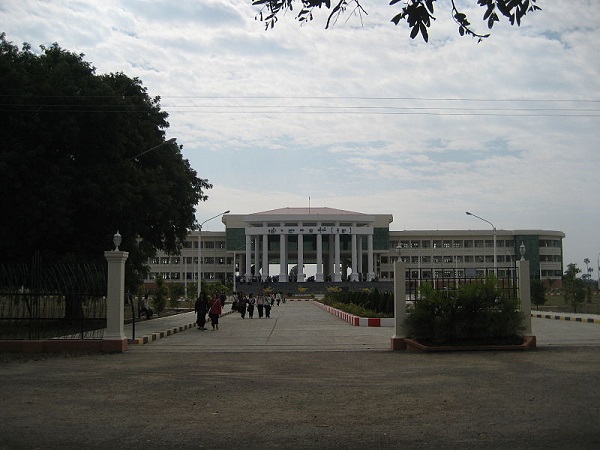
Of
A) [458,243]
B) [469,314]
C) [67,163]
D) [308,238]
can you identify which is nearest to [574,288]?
[469,314]

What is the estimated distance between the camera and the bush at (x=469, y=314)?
16.0m

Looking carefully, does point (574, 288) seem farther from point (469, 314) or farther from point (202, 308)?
point (469, 314)

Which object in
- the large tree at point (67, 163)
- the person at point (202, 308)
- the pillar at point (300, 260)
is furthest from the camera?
the pillar at point (300, 260)

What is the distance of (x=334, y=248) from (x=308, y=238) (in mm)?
4706

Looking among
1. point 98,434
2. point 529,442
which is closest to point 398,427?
point 529,442

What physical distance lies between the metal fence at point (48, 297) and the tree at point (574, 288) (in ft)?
100

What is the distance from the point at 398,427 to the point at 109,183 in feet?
64.4

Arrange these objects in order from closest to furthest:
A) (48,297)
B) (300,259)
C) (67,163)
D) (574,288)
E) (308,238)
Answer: (48,297)
(67,163)
(574,288)
(300,259)
(308,238)

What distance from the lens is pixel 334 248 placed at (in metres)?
101

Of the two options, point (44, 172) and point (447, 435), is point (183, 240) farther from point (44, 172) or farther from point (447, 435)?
point (447, 435)

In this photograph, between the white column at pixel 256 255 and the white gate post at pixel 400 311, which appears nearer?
the white gate post at pixel 400 311

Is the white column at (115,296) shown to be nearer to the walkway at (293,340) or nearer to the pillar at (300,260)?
the walkway at (293,340)

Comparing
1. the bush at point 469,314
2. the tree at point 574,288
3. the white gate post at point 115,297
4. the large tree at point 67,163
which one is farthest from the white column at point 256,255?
the bush at point 469,314

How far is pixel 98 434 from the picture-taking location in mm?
7324
